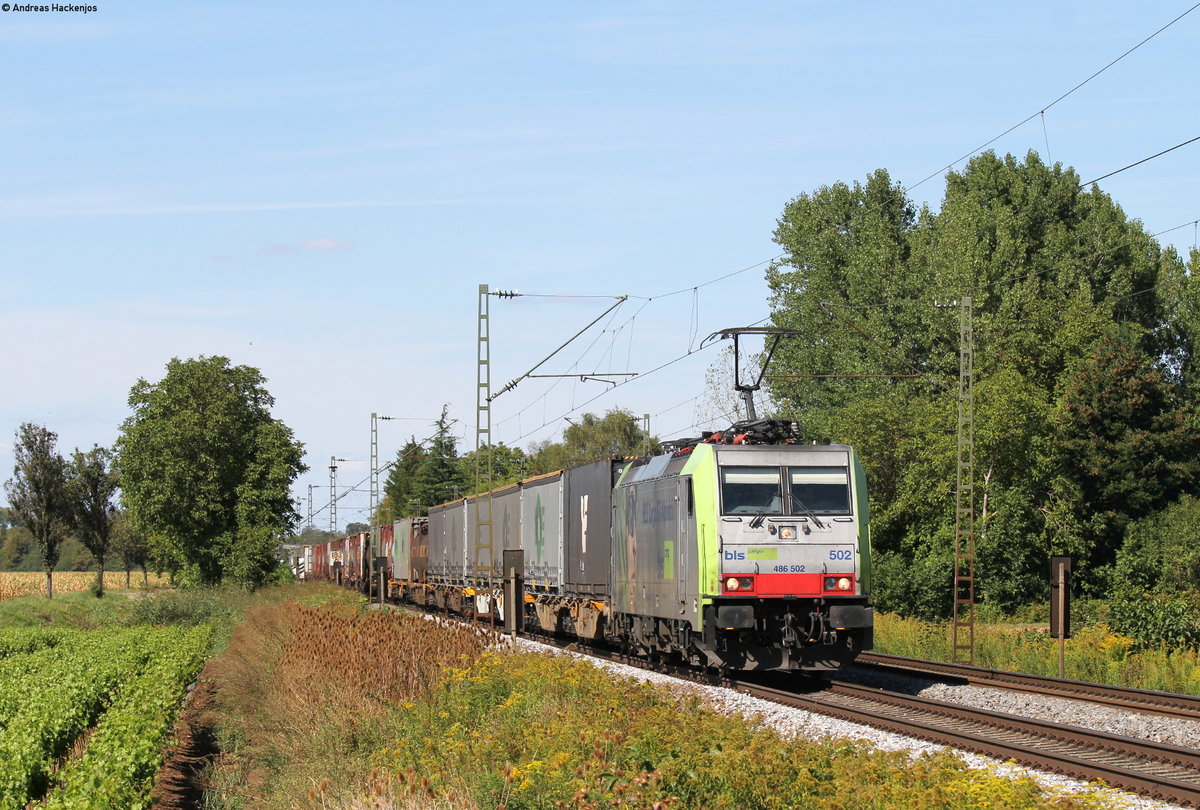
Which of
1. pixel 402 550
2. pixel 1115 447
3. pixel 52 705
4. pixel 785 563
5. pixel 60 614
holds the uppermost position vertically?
pixel 1115 447

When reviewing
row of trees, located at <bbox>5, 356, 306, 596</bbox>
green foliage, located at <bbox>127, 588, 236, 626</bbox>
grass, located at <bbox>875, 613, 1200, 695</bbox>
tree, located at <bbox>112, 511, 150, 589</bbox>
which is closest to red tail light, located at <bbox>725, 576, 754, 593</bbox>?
grass, located at <bbox>875, 613, 1200, 695</bbox>

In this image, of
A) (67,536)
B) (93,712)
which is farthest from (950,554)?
(67,536)

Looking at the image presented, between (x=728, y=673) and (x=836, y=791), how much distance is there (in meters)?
11.2

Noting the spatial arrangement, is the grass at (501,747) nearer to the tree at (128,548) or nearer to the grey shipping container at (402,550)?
the grey shipping container at (402,550)

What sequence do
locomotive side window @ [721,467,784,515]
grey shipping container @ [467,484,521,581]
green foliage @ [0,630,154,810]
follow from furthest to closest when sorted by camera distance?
grey shipping container @ [467,484,521,581]
locomotive side window @ [721,467,784,515]
green foliage @ [0,630,154,810]

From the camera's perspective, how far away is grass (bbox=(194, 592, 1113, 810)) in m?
7.65

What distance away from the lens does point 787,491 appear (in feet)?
55.3

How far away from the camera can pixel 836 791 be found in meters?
7.92

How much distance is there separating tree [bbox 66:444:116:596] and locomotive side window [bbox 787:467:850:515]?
63.2m

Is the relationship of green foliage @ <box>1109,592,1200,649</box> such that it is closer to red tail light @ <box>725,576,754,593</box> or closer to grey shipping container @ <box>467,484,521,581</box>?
red tail light @ <box>725,576,754,593</box>

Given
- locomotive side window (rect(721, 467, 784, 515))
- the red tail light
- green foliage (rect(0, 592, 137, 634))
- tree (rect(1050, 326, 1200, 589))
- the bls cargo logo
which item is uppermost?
tree (rect(1050, 326, 1200, 589))

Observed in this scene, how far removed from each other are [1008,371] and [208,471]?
3416 centimetres

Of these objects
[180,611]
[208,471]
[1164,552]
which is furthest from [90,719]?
[208,471]

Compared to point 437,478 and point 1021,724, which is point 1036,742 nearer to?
point 1021,724
